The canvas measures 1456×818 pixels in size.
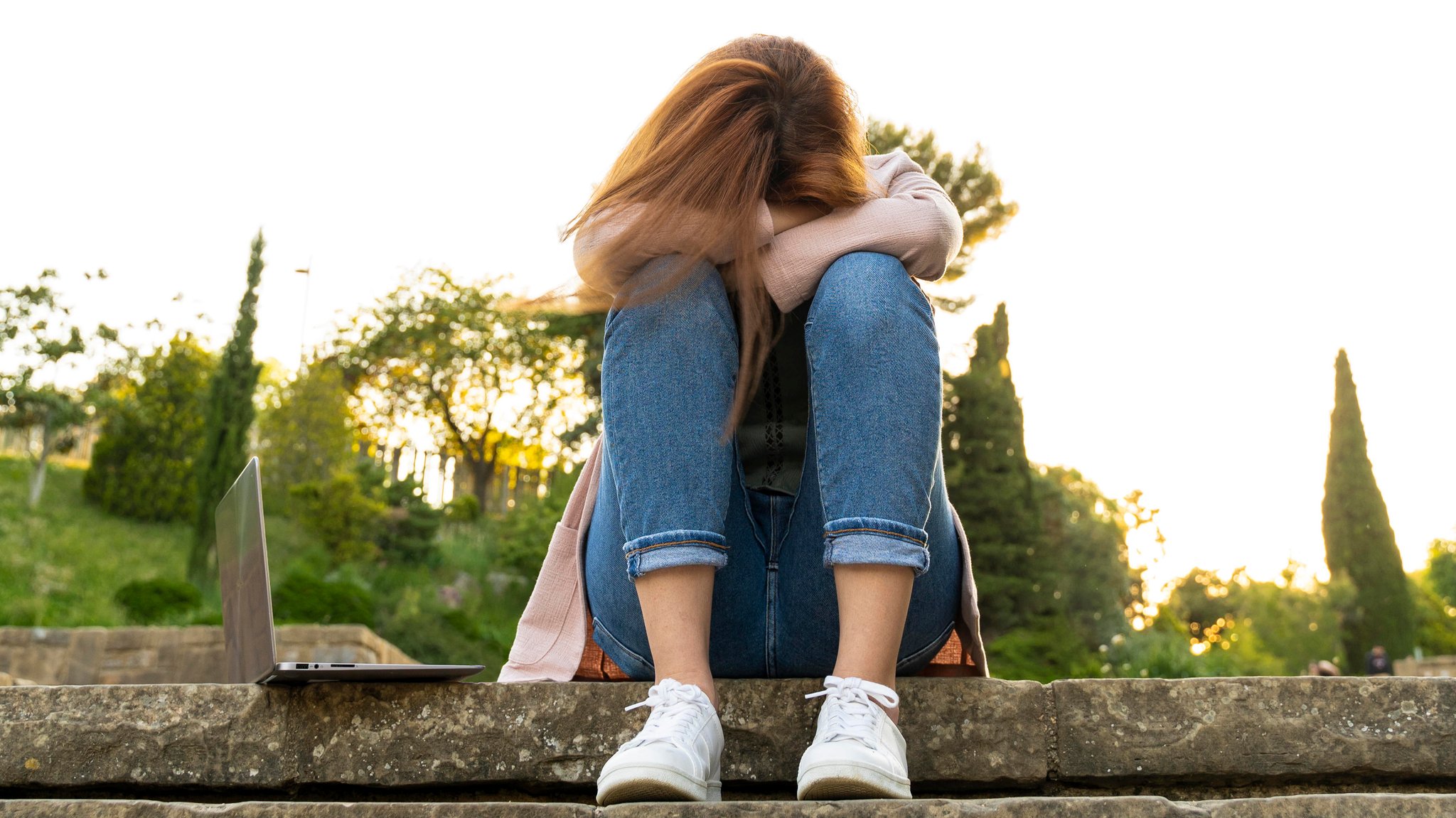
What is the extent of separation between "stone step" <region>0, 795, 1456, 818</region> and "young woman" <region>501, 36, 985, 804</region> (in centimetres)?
7

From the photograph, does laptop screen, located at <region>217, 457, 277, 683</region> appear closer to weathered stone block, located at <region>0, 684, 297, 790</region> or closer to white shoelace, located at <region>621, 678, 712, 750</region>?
weathered stone block, located at <region>0, 684, 297, 790</region>

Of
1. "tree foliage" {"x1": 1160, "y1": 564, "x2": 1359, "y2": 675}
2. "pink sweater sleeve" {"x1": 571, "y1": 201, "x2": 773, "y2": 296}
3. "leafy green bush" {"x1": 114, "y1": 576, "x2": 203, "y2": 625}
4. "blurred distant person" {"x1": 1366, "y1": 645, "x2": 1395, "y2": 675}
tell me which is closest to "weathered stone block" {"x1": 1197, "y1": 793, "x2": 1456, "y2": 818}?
"pink sweater sleeve" {"x1": 571, "y1": 201, "x2": 773, "y2": 296}

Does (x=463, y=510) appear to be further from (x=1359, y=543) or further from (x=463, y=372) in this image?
(x=1359, y=543)

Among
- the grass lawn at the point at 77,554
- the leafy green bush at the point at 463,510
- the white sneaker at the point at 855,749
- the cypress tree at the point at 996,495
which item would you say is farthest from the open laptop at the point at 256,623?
the leafy green bush at the point at 463,510

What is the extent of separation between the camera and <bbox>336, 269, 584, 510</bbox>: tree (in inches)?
719

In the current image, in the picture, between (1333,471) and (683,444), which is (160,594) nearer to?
(683,444)

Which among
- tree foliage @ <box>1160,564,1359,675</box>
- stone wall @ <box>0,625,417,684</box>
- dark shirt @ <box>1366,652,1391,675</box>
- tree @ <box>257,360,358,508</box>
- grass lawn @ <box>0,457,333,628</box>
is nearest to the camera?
stone wall @ <box>0,625,417,684</box>

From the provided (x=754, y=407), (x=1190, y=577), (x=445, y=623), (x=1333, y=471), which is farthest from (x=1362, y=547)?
(x=754, y=407)

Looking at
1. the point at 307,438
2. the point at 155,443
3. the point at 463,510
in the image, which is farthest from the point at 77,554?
the point at 463,510

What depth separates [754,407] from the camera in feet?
4.82

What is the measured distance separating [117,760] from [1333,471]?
60.9 feet

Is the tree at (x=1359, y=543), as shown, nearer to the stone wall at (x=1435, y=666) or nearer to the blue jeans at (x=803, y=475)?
the stone wall at (x=1435, y=666)

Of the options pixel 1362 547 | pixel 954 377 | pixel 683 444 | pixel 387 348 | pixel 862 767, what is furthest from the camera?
pixel 387 348

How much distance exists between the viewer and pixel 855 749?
1103 millimetres
